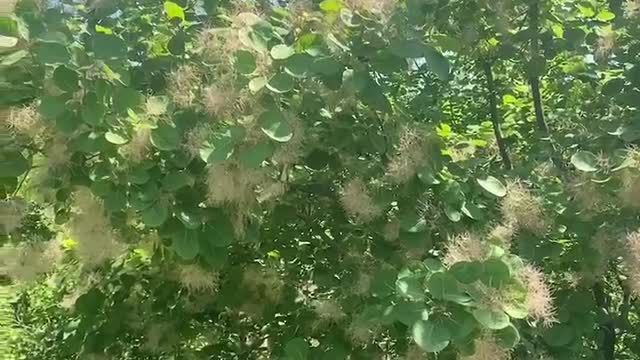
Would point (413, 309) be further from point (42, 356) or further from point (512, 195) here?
point (42, 356)

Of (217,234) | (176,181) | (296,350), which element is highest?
(176,181)

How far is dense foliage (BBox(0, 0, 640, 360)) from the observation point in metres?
1.89

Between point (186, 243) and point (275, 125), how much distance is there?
0.34 metres

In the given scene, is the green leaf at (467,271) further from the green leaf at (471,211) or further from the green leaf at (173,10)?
the green leaf at (173,10)

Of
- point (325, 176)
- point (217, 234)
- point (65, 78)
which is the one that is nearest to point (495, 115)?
point (325, 176)

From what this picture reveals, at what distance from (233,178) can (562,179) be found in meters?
0.81

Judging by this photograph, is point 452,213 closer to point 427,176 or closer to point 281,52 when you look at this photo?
point 427,176

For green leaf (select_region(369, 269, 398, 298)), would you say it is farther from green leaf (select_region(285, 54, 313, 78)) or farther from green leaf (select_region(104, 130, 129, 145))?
green leaf (select_region(104, 130, 129, 145))

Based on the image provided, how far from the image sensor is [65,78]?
6.21 ft

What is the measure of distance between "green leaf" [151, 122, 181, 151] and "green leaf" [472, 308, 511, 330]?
72cm

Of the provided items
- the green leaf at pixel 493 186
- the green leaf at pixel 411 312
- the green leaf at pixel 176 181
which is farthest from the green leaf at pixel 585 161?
the green leaf at pixel 176 181

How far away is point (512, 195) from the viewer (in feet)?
7.02

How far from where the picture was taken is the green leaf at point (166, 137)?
1945mm

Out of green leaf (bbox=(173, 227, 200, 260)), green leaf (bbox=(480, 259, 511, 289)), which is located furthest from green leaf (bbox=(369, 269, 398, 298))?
green leaf (bbox=(173, 227, 200, 260))
